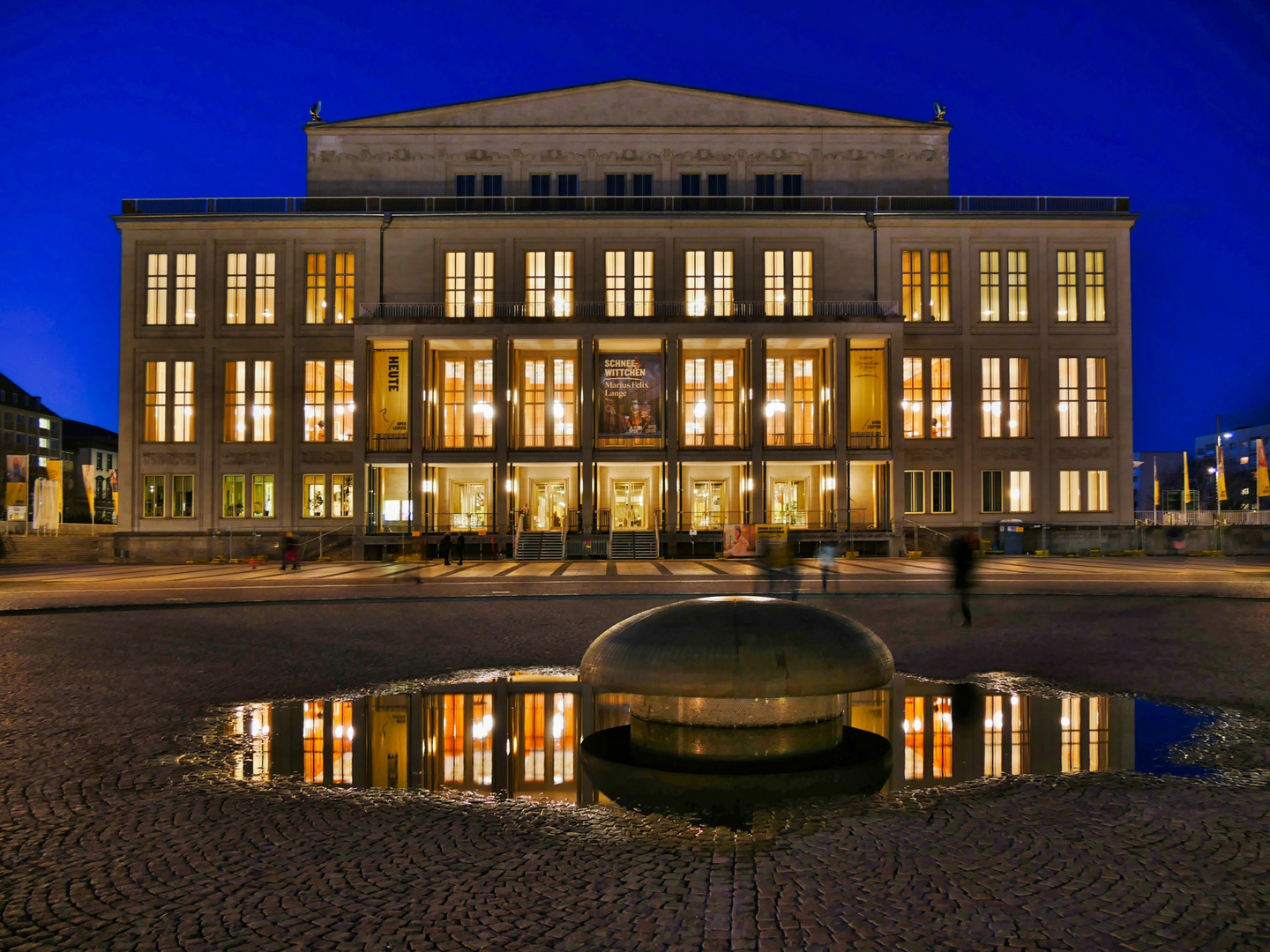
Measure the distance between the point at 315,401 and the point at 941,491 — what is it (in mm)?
32901

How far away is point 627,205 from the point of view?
5000cm

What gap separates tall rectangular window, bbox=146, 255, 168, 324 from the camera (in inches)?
1916

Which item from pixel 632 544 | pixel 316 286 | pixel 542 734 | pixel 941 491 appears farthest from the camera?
pixel 316 286

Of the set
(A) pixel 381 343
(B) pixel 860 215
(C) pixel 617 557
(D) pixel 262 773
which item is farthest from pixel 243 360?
(D) pixel 262 773

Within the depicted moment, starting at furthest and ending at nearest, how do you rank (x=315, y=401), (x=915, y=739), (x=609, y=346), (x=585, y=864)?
(x=315, y=401) < (x=609, y=346) < (x=915, y=739) < (x=585, y=864)

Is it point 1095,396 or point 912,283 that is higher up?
point 912,283

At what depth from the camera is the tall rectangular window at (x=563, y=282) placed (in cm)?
4781

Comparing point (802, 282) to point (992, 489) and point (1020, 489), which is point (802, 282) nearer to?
point (992, 489)

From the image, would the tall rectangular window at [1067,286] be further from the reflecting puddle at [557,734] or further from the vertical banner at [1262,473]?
the reflecting puddle at [557,734]

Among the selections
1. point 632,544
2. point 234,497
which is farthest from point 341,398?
point 632,544

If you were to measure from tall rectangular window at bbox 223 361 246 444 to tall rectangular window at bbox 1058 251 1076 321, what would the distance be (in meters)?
43.0

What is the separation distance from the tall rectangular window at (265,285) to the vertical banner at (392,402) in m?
7.74

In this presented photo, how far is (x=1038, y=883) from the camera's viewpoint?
15.8 ft

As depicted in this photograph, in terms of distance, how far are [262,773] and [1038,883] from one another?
545 centimetres
